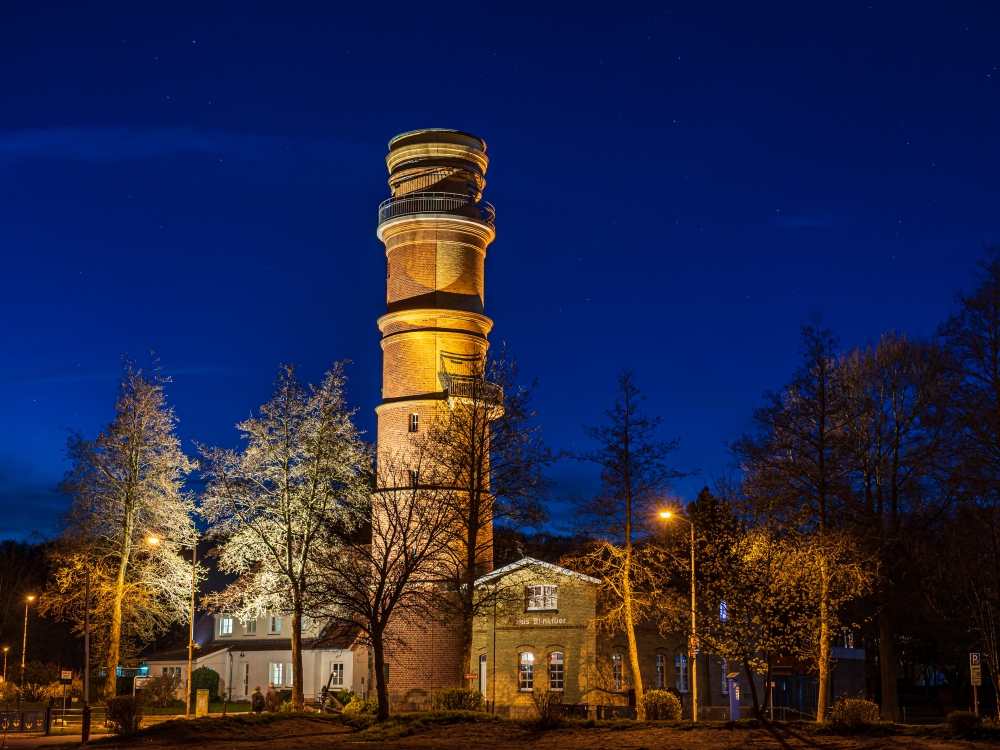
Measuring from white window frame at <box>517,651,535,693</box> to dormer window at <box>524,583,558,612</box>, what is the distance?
6.14 ft

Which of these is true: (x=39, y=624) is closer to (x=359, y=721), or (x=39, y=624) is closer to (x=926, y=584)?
(x=359, y=721)

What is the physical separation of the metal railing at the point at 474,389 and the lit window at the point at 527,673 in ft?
36.6

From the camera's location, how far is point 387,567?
34906 millimetres

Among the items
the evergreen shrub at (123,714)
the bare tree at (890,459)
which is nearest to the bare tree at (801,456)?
the bare tree at (890,459)

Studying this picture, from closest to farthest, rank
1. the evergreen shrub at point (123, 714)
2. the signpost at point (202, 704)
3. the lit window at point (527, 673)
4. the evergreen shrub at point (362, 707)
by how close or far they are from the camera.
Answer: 1. the evergreen shrub at point (123, 714)
2. the evergreen shrub at point (362, 707)
3. the signpost at point (202, 704)
4. the lit window at point (527, 673)

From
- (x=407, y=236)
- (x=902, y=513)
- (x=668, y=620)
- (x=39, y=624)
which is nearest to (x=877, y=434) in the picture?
(x=902, y=513)

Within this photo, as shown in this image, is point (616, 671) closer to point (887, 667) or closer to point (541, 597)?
point (541, 597)

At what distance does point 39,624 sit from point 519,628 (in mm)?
45122

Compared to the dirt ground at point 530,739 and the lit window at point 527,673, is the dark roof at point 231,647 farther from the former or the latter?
the dirt ground at point 530,739

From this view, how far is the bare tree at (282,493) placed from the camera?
40.8 m

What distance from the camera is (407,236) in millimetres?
45781

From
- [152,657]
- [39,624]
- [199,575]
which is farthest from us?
[39,624]

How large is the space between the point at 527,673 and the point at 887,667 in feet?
45.4

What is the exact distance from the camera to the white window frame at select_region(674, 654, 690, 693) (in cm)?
4697
